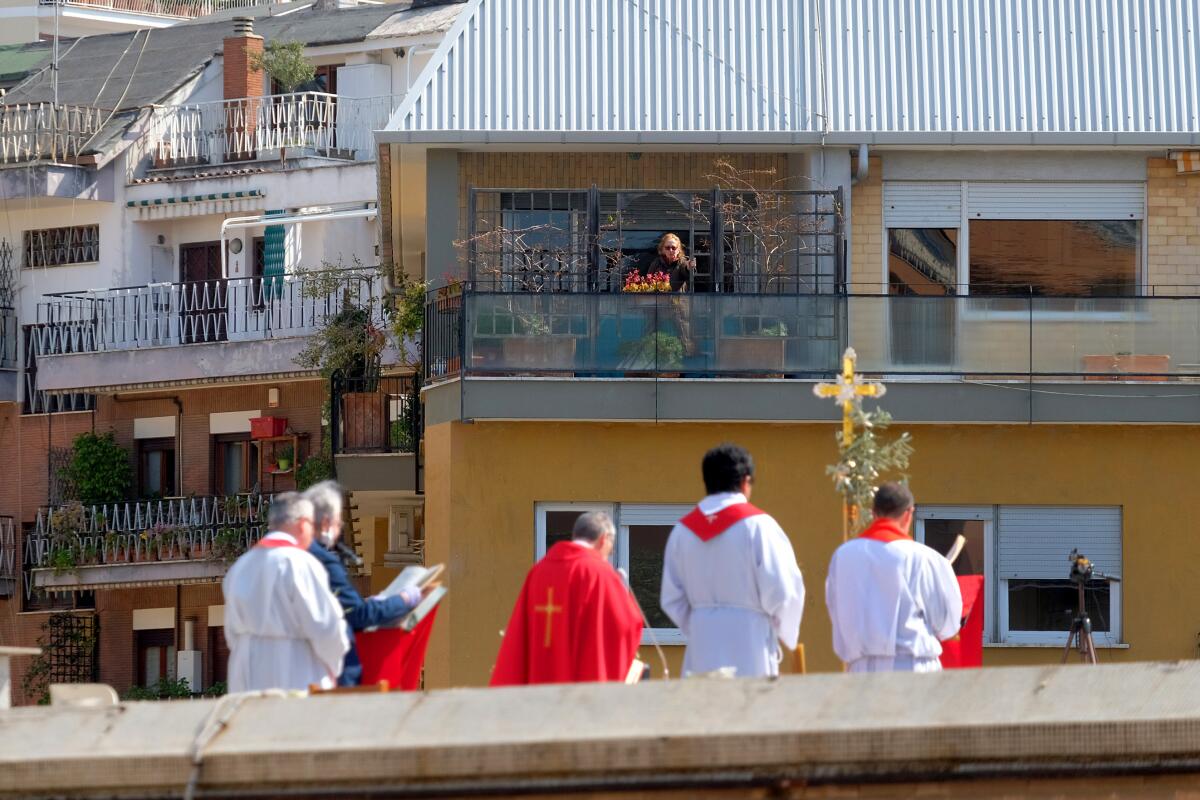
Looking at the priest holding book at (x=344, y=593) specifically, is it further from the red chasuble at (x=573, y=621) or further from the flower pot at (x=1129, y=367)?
the flower pot at (x=1129, y=367)

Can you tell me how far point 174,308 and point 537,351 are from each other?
1850 cm

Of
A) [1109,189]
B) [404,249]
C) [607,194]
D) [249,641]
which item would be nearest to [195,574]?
[404,249]

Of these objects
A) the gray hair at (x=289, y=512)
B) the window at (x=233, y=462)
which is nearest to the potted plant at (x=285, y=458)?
the window at (x=233, y=462)

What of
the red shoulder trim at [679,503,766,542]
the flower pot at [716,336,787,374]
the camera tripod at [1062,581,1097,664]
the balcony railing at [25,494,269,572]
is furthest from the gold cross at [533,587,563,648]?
the balcony railing at [25,494,269,572]

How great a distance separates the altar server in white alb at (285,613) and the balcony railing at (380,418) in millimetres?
15111

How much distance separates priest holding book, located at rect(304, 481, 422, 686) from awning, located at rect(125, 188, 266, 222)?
1134 inches

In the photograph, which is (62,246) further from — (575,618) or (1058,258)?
(575,618)

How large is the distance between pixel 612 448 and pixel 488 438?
3.75 feet

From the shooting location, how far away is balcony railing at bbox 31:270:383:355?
3800 cm

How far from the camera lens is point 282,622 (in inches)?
460

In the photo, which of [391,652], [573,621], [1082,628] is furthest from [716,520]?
[1082,628]

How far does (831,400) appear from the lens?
21891mm

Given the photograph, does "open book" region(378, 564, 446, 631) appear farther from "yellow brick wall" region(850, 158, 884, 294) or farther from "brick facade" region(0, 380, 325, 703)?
"brick facade" region(0, 380, 325, 703)

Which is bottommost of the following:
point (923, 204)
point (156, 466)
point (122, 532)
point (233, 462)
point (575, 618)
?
point (122, 532)
